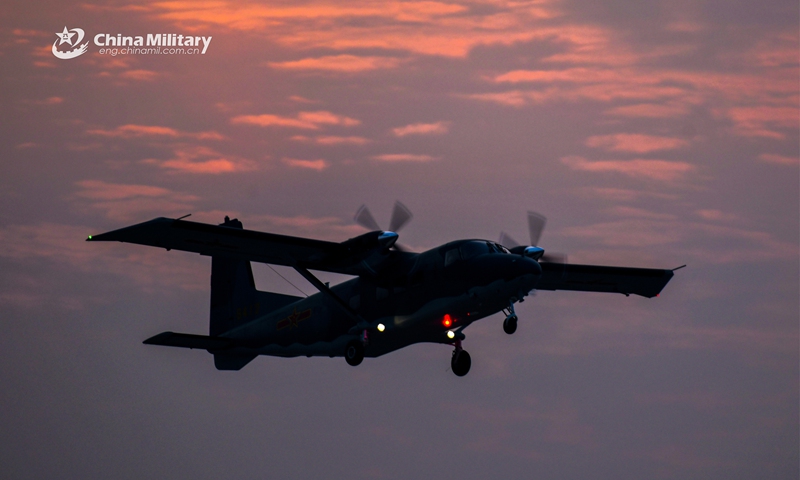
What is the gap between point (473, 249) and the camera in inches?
1490

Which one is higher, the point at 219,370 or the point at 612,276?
the point at 612,276

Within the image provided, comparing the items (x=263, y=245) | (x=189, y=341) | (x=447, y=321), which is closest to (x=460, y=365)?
(x=447, y=321)

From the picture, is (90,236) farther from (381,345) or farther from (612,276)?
(612,276)

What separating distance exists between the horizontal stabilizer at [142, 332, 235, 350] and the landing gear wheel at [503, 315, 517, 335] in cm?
1185

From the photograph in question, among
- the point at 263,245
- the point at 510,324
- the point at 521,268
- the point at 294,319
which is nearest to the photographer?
the point at 521,268

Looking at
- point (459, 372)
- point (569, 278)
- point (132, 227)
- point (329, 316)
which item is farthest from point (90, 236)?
point (569, 278)

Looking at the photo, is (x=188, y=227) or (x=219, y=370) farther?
(x=219, y=370)

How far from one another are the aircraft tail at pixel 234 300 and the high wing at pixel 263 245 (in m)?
4.70

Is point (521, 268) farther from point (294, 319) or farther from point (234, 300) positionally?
point (234, 300)

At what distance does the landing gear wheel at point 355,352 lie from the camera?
39438 mm

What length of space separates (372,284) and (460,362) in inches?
151

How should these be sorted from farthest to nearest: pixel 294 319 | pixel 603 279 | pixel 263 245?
pixel 603 279 < pixel 294 319 < pixel 263 245

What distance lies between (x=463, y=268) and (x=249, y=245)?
7218 mm

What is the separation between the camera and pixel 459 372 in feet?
130
